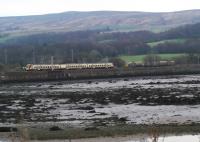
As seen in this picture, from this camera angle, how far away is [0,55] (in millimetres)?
157000

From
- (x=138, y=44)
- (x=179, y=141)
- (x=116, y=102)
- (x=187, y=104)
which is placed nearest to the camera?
(x=179, y=141)

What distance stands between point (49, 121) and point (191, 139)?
12.1 meters

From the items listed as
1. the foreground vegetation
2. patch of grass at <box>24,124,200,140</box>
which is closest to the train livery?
the foreground vegetation

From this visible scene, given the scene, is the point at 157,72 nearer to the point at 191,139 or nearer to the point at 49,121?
the point at 49,121

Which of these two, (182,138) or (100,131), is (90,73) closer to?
(100,131)

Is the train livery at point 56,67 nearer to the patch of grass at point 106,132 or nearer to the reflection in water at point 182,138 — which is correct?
the patch of grass at point 106,132


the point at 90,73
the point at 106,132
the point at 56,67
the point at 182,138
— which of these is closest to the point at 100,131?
the point at 106,132

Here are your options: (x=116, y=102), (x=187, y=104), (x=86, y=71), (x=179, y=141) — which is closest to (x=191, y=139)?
(x=179, y=141)

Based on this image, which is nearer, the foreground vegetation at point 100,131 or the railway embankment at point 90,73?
the foreground vegetation at point 100,131

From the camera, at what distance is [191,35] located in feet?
641

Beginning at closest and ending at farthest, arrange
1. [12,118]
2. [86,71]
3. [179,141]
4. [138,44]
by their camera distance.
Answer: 1. [179,141]
2. [12,118]
3. [86,71]
4. [138,44]

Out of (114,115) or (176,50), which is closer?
(114,115)

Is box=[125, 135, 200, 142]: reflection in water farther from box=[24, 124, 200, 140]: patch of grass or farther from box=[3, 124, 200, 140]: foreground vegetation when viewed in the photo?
box=[24, 124, 200, 140]: patch of grass

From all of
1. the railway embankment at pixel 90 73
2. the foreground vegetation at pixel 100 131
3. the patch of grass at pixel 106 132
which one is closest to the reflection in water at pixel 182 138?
the foreground vegetation at pixel 100 131
